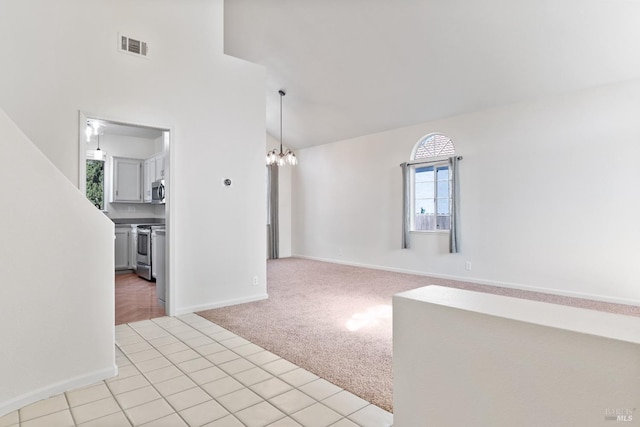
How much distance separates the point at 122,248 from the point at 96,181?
1566mm

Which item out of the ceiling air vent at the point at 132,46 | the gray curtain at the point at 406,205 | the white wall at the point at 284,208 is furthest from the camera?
the white wall at the point at 284,208

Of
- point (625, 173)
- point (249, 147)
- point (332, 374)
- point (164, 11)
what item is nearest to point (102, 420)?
point (332, 374)

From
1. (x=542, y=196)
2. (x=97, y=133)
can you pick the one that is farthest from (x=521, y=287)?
(x=97, y=133)

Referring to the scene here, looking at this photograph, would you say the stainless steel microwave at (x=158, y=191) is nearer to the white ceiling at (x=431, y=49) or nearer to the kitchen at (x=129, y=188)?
the kitchen at (x=129, y=188)

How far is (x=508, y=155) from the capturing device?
5141 mm

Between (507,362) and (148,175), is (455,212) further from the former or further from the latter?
(148,175)

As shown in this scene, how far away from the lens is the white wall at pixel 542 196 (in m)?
4.27

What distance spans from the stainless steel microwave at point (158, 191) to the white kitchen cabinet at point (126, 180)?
0.67 meters

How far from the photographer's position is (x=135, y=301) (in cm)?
458

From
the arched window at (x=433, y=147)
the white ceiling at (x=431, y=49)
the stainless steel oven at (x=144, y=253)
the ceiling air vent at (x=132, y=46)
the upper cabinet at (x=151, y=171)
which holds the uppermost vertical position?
the white ceiling at (x=431, y=49)

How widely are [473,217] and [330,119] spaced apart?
11.2 ft

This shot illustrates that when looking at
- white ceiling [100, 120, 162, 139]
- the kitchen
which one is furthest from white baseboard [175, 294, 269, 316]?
white ceiling [100, 120, 162, 139]

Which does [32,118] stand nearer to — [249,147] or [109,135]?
[249,147]

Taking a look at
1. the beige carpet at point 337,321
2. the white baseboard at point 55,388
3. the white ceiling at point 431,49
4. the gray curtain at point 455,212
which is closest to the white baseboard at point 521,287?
the beige carpet at point 337,321
